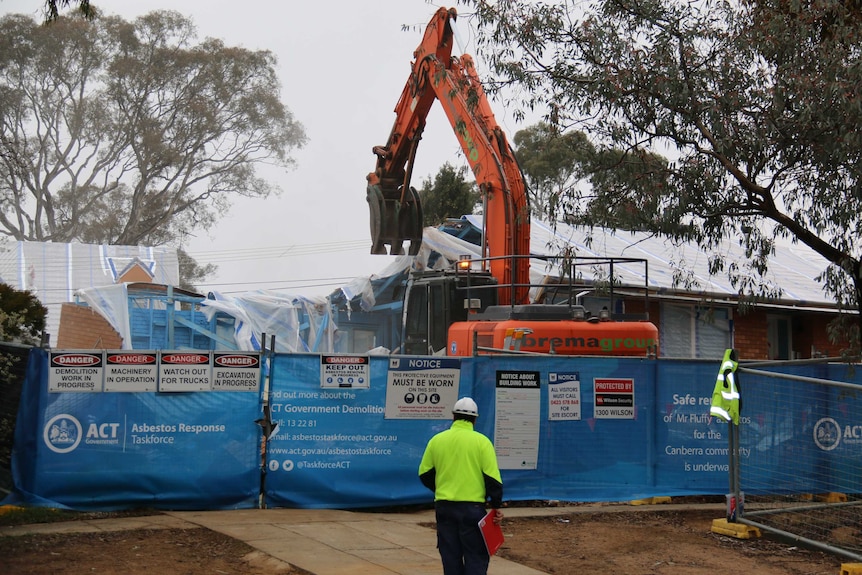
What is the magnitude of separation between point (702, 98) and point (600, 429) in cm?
417

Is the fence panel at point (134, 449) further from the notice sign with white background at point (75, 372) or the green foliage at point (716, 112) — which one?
the green foliage at point (716, 112)

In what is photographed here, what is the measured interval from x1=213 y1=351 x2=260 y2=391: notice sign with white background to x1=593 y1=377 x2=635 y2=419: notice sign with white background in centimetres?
415

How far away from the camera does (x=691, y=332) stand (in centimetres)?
2230

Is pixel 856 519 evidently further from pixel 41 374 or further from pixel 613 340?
pixel 41 374

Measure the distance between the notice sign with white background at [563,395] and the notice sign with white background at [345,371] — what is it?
227cm

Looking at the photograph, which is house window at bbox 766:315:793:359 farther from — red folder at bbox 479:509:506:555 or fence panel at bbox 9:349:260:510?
red folder at bbox 479:509:506:555

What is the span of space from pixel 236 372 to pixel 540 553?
3916mm

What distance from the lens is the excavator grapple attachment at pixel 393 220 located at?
54.9 ft

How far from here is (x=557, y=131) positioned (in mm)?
12266

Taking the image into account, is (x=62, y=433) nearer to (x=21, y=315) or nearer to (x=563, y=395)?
(x=21, y=315)

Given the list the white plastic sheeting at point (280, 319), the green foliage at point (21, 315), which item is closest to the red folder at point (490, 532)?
the green foliage at point (21, 315)

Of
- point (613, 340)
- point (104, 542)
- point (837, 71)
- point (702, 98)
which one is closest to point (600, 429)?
point (613, 340)

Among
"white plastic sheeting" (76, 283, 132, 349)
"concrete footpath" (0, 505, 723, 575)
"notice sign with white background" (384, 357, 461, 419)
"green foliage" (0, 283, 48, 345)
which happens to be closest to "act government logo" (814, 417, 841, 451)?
"concrete footpath" (0, 505, 723, 575)

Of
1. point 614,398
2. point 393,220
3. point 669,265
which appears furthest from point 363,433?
point 669,265
